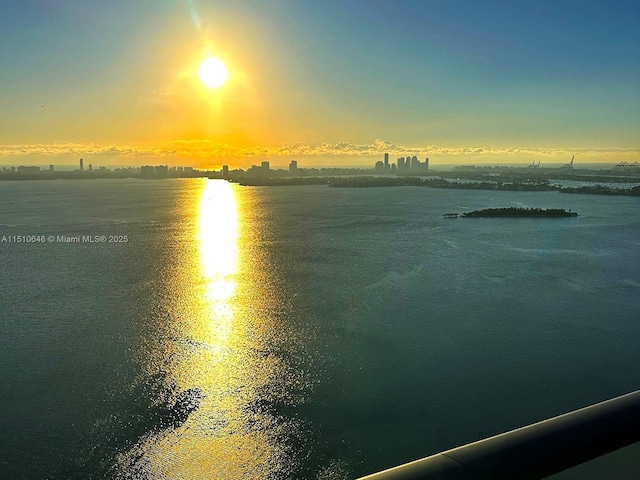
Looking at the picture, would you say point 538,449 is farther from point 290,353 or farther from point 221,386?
point 290,353

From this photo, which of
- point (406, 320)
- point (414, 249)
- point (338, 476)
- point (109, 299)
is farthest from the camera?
point (414, 249)

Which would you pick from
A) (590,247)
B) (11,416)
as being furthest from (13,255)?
(590,247)

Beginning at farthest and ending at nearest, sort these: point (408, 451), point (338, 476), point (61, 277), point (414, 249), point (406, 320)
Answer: point (414, 249)
point (61, 277)
point (406, 320)
point (408, 451)
point (338, 476)

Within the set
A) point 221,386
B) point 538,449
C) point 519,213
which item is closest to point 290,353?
point 221,386

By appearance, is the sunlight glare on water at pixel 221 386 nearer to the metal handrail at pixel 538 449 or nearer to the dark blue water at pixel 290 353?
the dark blue water at pixel 290 353

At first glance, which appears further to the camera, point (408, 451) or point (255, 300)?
point (255, 300)

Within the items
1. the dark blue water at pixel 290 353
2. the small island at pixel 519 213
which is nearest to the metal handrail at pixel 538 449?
the dark blue water at pixel 290 353

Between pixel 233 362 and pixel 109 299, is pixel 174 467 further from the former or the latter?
pixel 109 299
